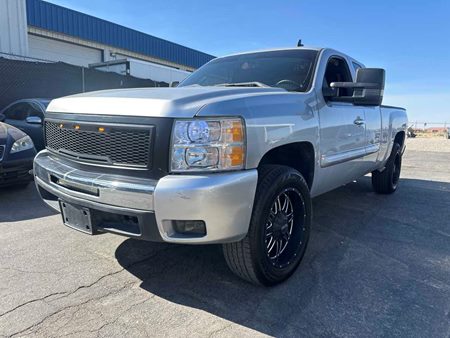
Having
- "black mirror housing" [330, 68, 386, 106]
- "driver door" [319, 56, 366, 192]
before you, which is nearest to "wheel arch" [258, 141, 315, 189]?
"driver door" [319, 56, 366, 192]

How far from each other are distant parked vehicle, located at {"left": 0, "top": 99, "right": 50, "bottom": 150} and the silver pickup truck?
4.37 meters

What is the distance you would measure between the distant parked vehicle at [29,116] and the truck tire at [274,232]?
18.3 feet

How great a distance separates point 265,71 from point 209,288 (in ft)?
7.05

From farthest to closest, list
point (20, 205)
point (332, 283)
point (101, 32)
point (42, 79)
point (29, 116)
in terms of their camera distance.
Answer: point (101, 32) < point (42, 79) < point (29, 116) < point (20, 205) < point (332, 283)

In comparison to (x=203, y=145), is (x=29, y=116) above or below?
below

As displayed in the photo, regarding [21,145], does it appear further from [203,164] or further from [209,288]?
[203,164]

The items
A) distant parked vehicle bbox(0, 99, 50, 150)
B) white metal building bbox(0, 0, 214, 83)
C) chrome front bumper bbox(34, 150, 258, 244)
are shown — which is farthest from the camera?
white metal building bbox(0, 0, 214, 83)

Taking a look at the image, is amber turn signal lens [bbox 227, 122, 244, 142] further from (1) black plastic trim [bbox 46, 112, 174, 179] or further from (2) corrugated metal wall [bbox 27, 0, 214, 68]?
(2) corrugated metal wall [bbox 27, 0, 214, 68]

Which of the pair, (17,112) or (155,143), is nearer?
(155,143)

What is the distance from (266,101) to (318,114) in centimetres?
82

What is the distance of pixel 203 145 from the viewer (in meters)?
2.29

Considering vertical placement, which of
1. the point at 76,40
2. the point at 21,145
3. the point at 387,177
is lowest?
the point at 387,177

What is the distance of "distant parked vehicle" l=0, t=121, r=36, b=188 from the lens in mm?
5098

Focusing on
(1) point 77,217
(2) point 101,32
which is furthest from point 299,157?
(2) point 101,32
